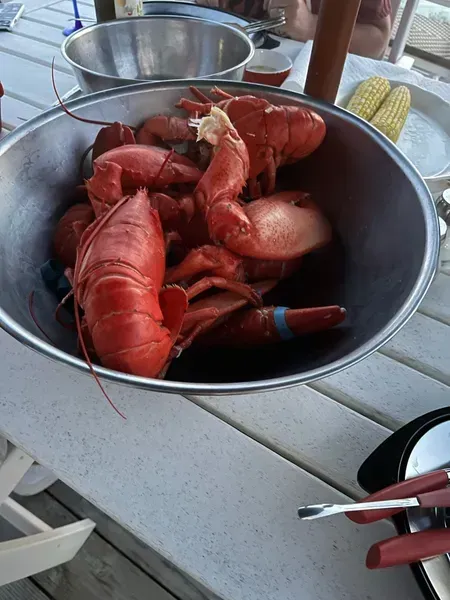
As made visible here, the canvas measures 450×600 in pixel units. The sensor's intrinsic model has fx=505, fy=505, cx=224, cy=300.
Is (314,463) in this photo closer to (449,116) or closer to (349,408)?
(349,408)

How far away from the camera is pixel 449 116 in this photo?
985 millimetres

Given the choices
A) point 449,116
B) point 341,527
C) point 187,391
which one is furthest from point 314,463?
point 449,116

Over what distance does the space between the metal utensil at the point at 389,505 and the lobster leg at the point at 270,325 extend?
0.21 meters

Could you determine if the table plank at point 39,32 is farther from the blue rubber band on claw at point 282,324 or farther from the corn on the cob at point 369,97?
the blue rubber band on claw at point 282,324

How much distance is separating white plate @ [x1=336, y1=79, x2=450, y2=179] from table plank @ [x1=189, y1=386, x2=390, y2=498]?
48 centimetres

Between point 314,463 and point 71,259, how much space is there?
1.29ft

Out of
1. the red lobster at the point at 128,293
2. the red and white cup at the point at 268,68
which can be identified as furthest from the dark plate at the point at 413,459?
the red and white cup at the point at 268,68

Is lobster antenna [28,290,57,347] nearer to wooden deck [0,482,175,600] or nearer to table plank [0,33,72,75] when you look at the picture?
wooden deck [0,482,175,600]

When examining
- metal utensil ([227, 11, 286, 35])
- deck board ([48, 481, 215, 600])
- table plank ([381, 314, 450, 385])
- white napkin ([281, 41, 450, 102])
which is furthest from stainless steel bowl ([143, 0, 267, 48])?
deck board ([48, 481, 215, 600])

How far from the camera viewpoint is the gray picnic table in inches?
18.3

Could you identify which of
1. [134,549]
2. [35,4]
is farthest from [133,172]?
[35,4]

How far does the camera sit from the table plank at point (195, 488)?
1.51 ft

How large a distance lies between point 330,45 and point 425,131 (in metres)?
0.37

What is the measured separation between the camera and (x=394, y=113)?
3.08 ft
